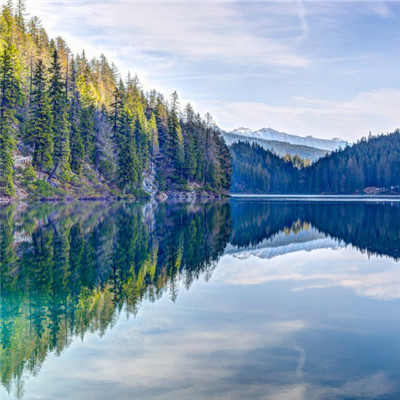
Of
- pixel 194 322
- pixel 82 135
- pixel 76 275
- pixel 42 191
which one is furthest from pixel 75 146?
pixel 194 322

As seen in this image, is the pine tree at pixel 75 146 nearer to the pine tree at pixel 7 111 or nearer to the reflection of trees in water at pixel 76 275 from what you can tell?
the pine tree at pixel 7 111

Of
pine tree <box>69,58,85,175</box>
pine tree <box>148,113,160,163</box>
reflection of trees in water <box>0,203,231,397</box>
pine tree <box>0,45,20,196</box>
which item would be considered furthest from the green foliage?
pine tree <box>148,113,160,163</box>

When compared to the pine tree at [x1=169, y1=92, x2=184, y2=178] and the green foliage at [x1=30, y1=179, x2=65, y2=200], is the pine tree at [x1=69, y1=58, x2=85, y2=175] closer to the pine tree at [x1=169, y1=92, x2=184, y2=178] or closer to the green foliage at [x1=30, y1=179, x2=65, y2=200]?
the green foliage at [x1=30, y1=179, x2=65, y2=200]

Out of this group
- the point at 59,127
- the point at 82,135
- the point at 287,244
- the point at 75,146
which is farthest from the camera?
the point at 82,135

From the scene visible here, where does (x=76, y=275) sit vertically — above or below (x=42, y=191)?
below

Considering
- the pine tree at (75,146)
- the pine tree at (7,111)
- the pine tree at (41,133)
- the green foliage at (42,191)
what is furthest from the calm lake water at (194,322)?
the pine tree at (75,146)

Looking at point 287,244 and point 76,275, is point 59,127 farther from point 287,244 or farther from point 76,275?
point 76,275

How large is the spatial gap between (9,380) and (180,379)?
310cm

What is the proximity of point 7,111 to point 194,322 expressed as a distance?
208ft

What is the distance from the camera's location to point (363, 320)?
13.4 meters

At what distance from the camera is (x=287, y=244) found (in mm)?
31406

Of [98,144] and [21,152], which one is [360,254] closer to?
[21,152]

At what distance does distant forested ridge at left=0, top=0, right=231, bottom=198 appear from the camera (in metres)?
72.4

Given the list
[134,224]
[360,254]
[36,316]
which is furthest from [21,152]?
[36,316]
